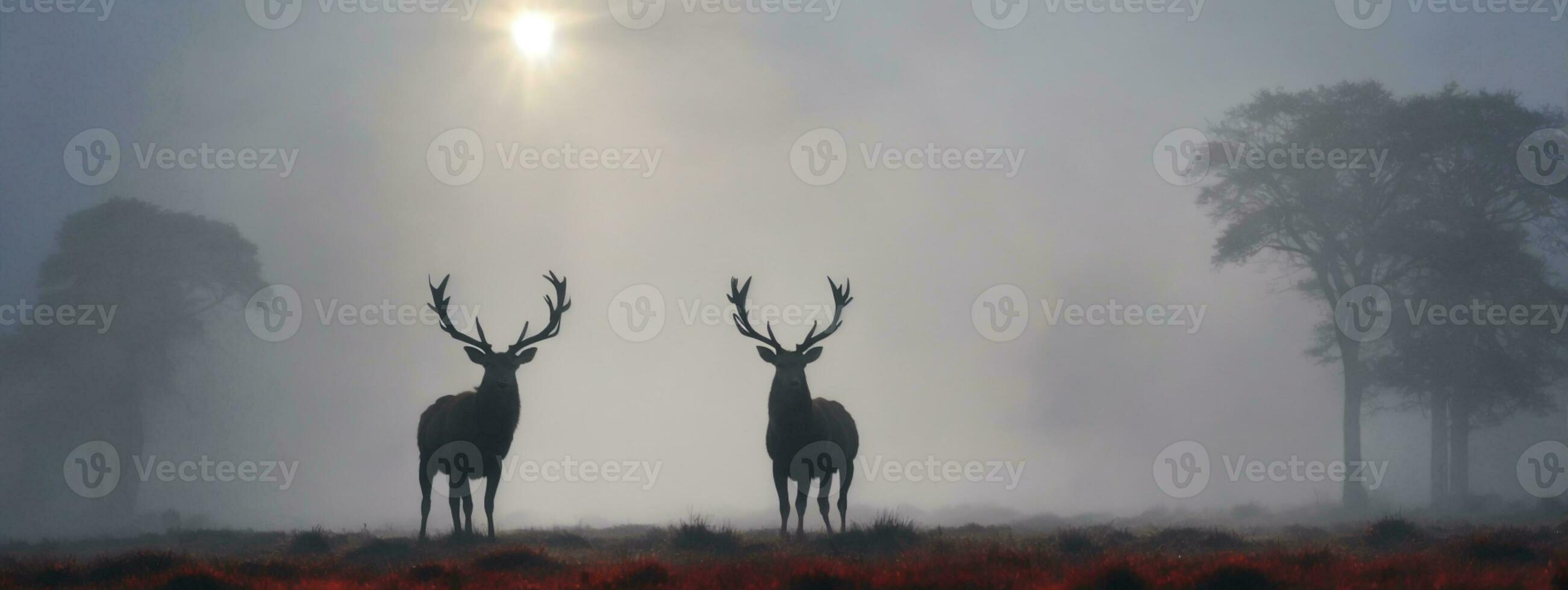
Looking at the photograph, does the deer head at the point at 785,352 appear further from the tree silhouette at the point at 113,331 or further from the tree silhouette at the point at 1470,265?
the tree silhouette at the point at 113,331

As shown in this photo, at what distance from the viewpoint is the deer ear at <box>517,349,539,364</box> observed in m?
16.8

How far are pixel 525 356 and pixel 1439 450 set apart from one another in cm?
2441

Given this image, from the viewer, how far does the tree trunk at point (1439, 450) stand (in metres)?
27.6

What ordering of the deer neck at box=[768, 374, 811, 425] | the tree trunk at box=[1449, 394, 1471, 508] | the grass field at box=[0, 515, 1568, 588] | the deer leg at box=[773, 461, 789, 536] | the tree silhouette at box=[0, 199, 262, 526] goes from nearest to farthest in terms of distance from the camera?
the grass field at box=[0, 515, 1568, 588], the deer leg at box=[773, 461, 789, 536], the deer neck at box=[768, 374, 811, 425], the tree trunk at box=[1449, 394, 1471, 508], the tree silhouette at box=[0, 199, 262, 526]

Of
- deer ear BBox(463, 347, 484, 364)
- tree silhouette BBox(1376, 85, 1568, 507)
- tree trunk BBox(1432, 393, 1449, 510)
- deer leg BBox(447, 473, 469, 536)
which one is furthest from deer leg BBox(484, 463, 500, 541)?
tree trunk BBox(1432, 393, 1449, 510)

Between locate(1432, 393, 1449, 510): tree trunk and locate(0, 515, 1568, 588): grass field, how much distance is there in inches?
523

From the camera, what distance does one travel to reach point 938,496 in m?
34.0

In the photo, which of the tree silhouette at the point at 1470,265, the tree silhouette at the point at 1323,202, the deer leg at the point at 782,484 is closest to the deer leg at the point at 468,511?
the deer leg at the point at 782,484

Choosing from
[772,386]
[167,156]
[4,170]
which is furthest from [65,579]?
[4,170]

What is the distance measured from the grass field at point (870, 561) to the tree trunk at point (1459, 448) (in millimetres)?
12562

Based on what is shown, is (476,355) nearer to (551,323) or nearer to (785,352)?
(551,323)

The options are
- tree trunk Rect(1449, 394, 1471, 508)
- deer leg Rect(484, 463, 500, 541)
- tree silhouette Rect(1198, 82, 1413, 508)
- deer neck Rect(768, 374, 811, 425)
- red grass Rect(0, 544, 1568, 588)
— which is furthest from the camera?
tree silhouette Rect(1198, 82, 1413, 508)

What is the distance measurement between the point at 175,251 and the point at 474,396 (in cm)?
2678

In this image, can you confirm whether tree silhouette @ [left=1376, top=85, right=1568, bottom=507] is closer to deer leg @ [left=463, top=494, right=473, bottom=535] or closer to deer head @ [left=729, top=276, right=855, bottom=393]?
deer head @ [left=729, top=276, right=855, bottom=393]
